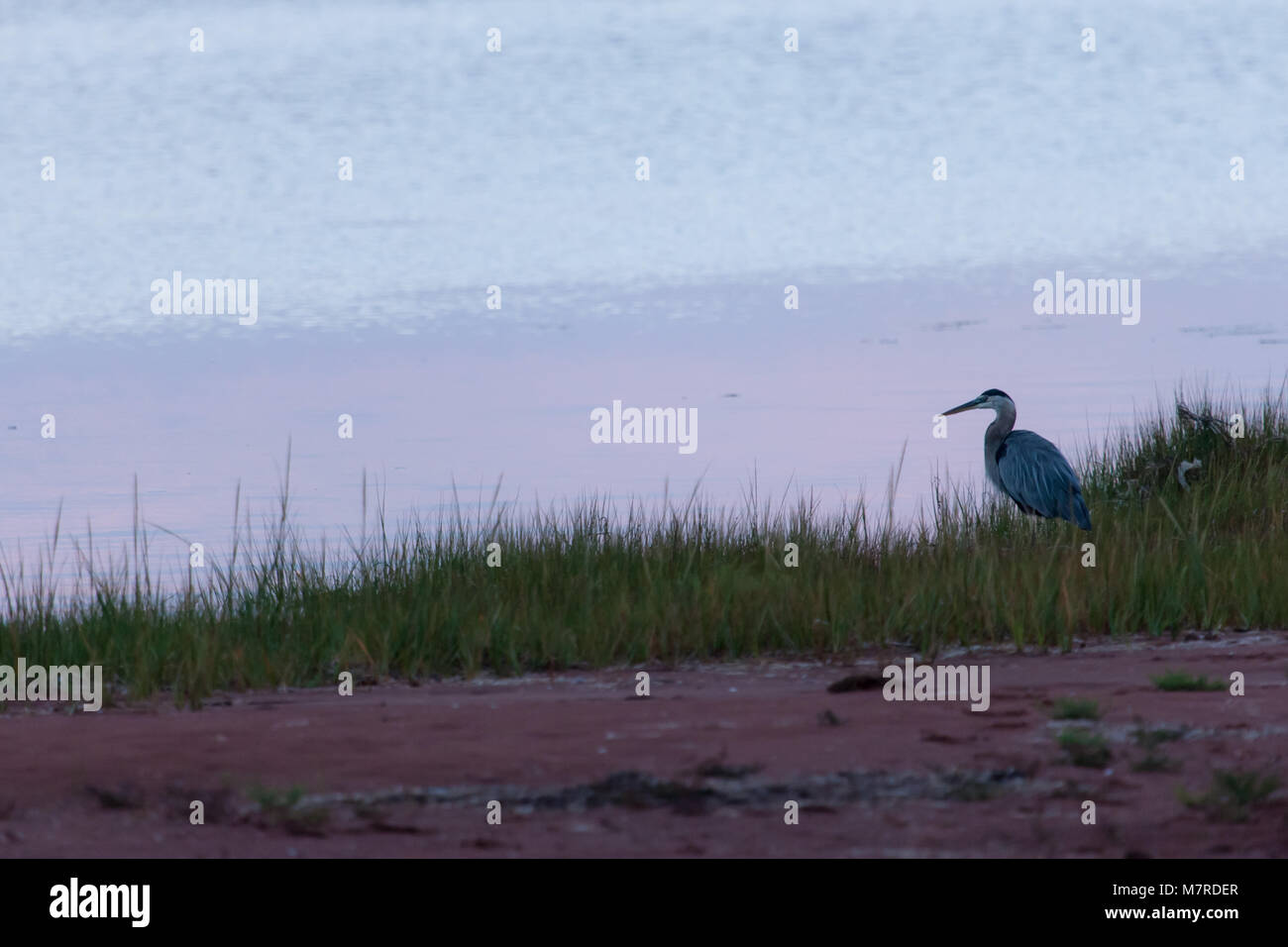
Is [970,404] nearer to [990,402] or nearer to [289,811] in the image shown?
[990,402]

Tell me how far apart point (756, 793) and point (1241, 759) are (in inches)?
67.1

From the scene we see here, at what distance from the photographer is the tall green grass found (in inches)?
321

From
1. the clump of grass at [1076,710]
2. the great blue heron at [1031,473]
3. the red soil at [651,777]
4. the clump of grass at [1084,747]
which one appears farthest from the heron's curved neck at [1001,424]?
the clump of grass at [1084,747]

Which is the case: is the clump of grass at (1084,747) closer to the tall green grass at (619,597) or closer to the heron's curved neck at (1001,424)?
the tall green grass at (619,597)

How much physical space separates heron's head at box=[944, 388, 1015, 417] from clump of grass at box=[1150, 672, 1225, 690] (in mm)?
8689

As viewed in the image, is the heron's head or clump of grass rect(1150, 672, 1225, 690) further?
the heron's head

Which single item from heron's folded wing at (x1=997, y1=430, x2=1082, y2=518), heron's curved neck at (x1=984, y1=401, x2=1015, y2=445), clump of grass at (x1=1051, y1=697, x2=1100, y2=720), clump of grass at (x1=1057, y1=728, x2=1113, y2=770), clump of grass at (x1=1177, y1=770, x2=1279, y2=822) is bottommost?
clump of grass at (x1=1177, y1=770, x2=1279, y2=822)

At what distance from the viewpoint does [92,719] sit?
22.0 ft

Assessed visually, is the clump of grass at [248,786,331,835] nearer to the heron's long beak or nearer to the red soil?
the red soil

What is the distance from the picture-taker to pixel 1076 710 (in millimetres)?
5961

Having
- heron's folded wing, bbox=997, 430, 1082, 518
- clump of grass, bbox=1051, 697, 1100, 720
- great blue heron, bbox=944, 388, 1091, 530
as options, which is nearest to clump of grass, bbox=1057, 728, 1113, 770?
Result: clump of grass, bbox=1051, 697, 1100, 720
